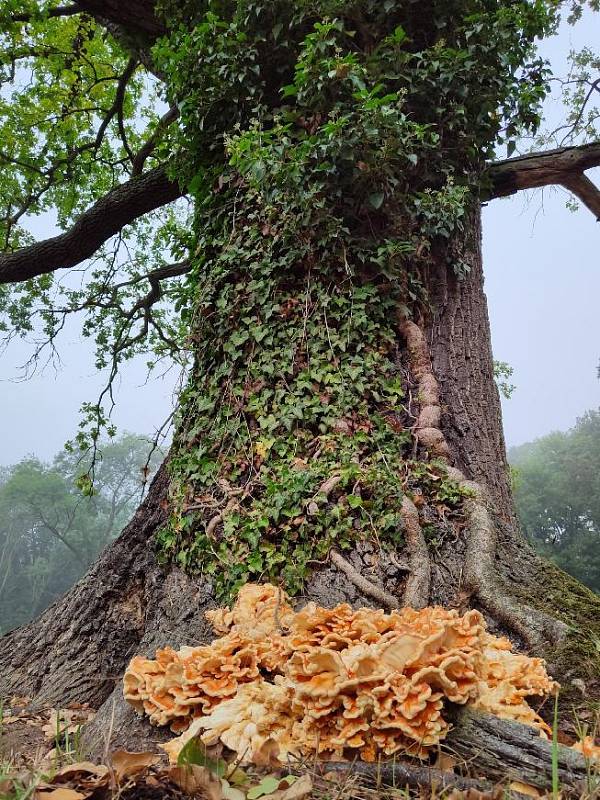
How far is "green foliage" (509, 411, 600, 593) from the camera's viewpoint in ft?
88.6

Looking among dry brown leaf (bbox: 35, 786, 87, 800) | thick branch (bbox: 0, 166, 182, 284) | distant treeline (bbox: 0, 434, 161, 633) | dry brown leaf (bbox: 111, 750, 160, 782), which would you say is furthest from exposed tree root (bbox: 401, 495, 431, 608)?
distant treeline (bbox: 0, 434, 161, 633)

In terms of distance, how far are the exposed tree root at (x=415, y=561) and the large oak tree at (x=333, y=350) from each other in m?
0.01

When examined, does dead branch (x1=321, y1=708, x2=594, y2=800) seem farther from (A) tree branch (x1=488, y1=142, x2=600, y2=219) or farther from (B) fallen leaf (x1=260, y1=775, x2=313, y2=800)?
(A) tree branch (x1=488, y1=142, x2=600, y2=219)

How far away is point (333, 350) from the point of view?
10.4 feet

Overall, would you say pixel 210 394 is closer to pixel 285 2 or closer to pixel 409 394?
pixel 409 394

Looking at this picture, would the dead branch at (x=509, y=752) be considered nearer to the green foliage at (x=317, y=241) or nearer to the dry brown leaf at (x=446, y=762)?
the dry brown leaf at (x=446, y=762)

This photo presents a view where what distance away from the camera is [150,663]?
206cm

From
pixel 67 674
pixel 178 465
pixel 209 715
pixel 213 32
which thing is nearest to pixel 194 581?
pixel 178 465

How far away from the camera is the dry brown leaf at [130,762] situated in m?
1.24

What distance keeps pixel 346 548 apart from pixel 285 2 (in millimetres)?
3479

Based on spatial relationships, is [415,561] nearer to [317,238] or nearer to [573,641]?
[573,641]

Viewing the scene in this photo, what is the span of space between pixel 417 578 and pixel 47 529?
48.5 metres

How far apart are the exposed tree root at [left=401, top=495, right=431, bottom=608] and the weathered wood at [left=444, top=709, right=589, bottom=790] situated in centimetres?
86

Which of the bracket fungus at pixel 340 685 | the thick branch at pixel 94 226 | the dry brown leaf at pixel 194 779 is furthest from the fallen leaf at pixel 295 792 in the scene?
→ the thick branch at pixel 94 226
